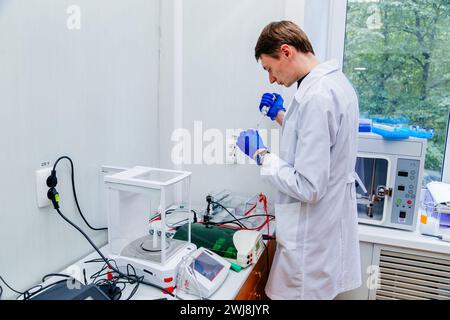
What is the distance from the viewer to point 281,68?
133 cm

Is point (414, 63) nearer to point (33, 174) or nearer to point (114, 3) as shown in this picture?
point (114, 3)

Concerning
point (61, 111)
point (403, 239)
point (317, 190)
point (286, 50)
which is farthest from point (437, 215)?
point (61, 111)

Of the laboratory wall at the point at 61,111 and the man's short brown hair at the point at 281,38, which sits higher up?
the man's short brown hair at the point at 281,38

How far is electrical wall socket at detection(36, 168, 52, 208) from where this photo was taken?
43.7 inches

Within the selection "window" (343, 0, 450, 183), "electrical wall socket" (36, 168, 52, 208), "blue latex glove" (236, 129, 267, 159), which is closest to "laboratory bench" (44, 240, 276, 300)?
"electrical wall socket" (36, 168, 52, 208)

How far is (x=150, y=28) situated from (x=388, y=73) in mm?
1343

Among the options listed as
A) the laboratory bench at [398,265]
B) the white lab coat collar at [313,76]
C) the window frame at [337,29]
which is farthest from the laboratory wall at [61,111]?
the window frame at [337,29]

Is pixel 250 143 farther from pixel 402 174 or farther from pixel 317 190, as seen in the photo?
pixel 402 174

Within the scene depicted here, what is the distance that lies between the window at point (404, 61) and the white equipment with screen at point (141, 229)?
1382 millimetres

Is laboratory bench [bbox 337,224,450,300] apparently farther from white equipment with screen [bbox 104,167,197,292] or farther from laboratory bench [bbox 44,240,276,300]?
white equipment with screen [bbox 104,167,197,292]

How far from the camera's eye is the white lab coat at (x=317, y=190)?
117 centimetres

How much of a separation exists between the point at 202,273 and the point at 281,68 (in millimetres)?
794

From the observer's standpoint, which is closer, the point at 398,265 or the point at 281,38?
the point at 281,38

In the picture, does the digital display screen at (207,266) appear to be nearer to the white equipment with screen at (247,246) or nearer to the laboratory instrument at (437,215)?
the white equipment with screen at (247,246)
